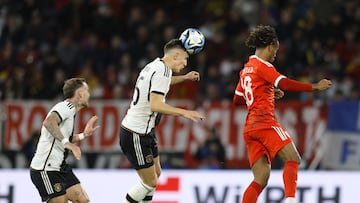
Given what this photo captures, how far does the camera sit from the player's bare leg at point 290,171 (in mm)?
10953

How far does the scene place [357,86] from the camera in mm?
18375

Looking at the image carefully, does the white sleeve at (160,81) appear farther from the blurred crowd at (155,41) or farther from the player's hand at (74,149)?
the blurred crowd at (155,41)

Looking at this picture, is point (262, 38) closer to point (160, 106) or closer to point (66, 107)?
point (160, 106)

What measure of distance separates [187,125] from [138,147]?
647 centimetres

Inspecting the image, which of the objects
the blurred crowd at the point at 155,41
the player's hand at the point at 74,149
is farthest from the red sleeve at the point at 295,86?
the blurred crowd at the point at 155,41

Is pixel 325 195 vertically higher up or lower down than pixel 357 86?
lower down

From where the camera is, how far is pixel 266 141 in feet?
36.4

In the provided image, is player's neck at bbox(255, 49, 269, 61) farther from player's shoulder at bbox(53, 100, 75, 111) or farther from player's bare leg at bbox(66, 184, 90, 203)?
player's bare leg at bbox(66, 184, 90, 203)

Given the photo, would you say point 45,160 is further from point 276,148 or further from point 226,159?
point 226,159

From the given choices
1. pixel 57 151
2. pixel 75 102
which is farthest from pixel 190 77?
pixel 57 151

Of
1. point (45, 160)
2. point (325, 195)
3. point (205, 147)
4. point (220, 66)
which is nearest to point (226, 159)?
point (205, 147)

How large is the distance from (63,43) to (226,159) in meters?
4.28

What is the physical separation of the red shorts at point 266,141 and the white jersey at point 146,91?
3.18ft

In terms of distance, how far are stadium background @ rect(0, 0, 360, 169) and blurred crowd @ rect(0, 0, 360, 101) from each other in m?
0.02
